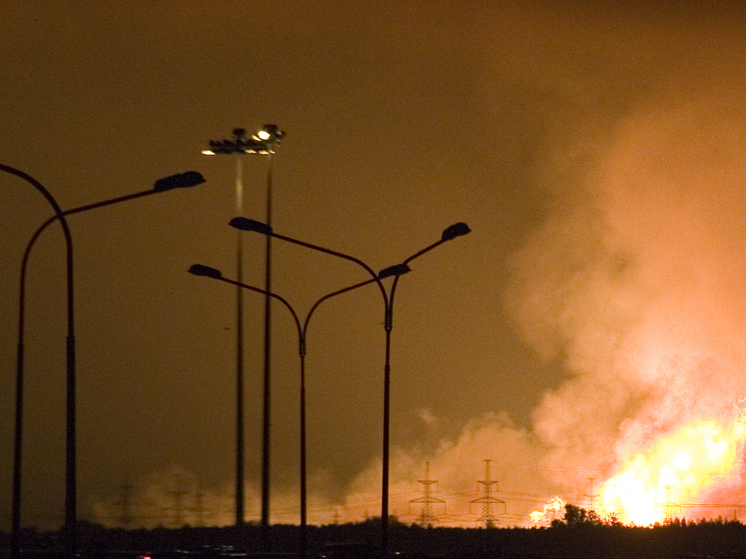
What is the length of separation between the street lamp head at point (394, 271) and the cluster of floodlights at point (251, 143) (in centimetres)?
1170

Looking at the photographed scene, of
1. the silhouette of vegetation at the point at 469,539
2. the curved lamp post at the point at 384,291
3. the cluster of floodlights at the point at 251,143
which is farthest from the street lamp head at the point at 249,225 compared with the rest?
the silhouette of vegetation at the point at 469,539

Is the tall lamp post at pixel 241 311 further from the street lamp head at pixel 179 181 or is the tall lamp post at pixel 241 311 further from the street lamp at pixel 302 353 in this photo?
the street lamp head at pixel 179 181

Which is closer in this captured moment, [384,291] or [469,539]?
[384,291]

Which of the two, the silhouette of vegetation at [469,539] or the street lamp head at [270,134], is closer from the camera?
the street lamp head at [270,134]

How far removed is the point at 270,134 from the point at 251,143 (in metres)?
1.49

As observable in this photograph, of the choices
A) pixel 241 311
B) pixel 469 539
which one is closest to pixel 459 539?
pixel 469 539

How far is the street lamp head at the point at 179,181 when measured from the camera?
86.4ft

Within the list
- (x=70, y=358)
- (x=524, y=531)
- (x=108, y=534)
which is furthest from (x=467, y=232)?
(x=108, y=534)

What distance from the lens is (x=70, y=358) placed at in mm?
25719

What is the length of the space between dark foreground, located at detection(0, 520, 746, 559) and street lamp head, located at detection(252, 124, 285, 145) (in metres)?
14.4

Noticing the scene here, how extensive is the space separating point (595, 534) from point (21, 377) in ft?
116

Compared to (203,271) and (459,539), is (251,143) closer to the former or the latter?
(203,271)

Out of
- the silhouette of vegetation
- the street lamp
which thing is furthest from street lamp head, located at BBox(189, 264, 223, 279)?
the silhouette of vegetation

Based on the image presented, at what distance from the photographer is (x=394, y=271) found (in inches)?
1501
